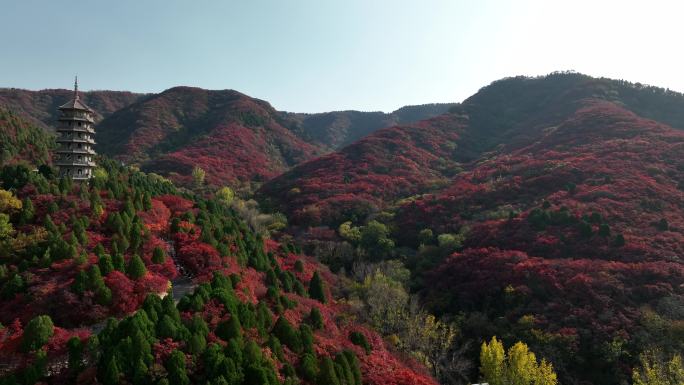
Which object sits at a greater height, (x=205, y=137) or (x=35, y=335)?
(x=205, y=137)

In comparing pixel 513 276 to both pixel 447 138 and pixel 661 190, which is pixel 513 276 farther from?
pixel 447 138

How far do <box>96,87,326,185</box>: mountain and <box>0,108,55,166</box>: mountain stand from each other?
3027cm

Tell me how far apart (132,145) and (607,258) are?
119914mm

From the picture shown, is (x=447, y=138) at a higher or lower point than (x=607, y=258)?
higher

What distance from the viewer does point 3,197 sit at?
105 ft

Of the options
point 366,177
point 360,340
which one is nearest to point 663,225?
point 360,340

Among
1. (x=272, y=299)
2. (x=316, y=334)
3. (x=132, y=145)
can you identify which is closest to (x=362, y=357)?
(x=316, y=334)

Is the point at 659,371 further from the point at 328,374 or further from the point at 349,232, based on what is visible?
the point at 349,232

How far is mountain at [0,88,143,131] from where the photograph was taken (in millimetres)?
143500

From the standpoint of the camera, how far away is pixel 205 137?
415 feet

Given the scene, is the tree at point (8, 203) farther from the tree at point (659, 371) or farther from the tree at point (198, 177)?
the tree at point (198, 177)

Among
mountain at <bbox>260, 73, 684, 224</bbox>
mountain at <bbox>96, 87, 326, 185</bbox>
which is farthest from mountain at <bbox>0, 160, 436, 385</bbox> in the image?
mountain at <bbox>96, 87, 326, 185</bbox>

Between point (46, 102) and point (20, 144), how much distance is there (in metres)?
130

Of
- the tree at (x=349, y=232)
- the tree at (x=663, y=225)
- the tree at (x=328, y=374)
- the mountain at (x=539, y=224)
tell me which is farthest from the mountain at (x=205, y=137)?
the tree at (x=663, y=225)
